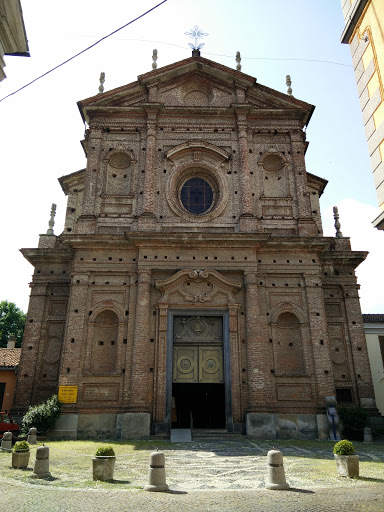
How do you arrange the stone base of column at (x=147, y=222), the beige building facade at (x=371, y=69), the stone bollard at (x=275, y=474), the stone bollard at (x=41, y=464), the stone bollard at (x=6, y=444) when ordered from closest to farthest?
the stone bollard at (x=275, y=474), the beige building facade at (x=371, y=69), the stone bollard at (x=41, y=464), the stone bollard at (x=6, y=444), the stone base of column at (x=147, y=222)

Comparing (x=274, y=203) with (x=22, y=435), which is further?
(x=274, y=203)

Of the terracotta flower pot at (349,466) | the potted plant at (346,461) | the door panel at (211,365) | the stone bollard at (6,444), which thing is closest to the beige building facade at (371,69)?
the potted plant at (346,461)

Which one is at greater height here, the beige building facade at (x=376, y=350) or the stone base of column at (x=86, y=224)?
the stone base of column at (x=86, y=224)

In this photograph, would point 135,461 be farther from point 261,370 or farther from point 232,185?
point 232,185

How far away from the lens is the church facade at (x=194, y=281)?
17109 mm

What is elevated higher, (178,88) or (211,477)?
(178,88)

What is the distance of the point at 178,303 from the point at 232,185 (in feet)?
21.5

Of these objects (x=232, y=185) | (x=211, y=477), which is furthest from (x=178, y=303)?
(x=211, y=477)

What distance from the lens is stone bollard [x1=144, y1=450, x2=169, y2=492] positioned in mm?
7875

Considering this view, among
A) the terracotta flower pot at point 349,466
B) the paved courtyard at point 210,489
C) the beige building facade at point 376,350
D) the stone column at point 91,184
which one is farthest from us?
the beige building facade at point 376,350

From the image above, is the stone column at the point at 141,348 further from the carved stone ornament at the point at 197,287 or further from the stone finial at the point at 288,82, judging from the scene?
the stone finial at the point at 288,82

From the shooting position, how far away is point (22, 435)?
51.1 ft

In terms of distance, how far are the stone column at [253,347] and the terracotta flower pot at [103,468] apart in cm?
874

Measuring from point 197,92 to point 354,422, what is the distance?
17760 mm
